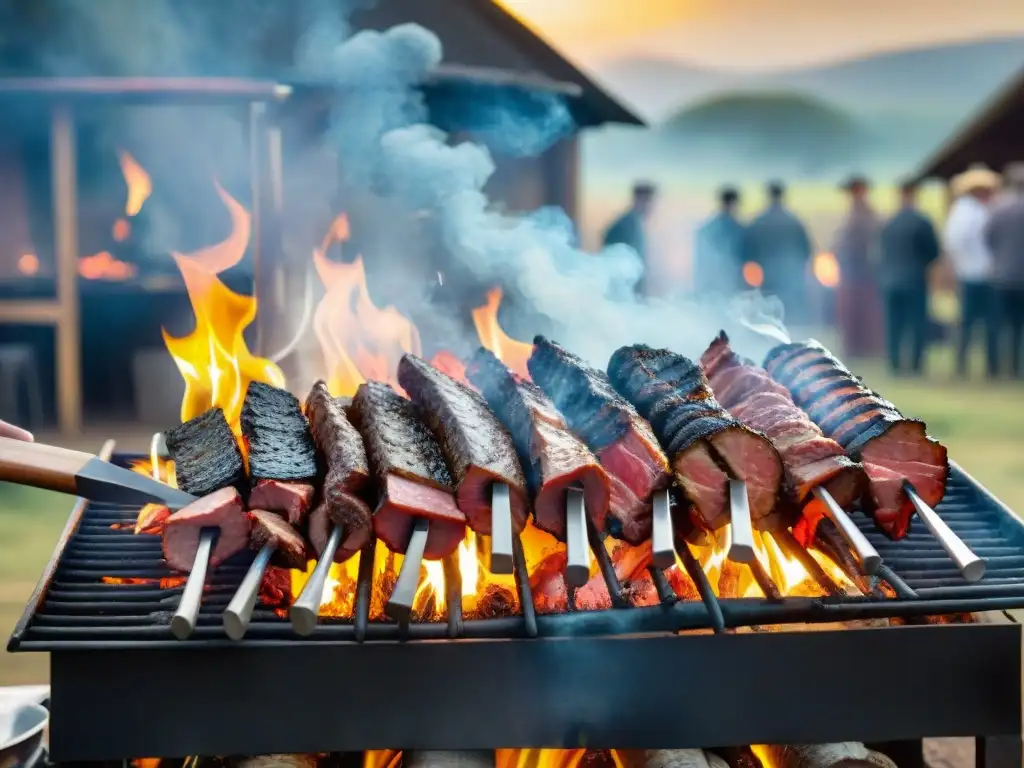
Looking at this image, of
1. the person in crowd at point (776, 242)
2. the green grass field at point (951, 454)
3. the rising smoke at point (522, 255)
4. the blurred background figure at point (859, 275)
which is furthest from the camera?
the blurred background figure at point (859, 275)

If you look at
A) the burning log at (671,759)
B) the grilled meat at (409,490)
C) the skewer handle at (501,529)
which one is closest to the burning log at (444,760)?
the burning log at (671,759)

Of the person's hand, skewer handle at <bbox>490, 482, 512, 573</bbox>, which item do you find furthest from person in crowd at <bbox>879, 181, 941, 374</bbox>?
the person's hand

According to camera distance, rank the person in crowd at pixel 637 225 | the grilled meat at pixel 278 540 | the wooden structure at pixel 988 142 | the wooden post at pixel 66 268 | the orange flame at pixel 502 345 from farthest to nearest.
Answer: the wooden structure at pixel 988 142 < the person in crowd at pixel 637 225 < the wooden post at pixel 66 268 < the orange flame at pixel 502 345 < the grilled meat at pixel 278 540

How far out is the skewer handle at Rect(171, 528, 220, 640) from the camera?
2287 mm

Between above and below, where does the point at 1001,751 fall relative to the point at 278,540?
below

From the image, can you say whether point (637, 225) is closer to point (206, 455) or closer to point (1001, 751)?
point (206, 455)

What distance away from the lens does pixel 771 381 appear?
350 centimetres

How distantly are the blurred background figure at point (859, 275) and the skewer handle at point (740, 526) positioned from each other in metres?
13.9

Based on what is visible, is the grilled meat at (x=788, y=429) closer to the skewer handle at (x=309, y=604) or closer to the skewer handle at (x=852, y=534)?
the skewer handle at (x=852, y=534)

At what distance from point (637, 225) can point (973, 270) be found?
4.54m

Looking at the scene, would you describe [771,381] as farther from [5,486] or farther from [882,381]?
[882,381]

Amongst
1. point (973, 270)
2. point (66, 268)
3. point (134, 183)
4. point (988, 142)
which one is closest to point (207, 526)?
point (66, 268)

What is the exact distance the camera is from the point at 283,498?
2.86 m

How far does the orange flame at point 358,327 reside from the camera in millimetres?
4324
